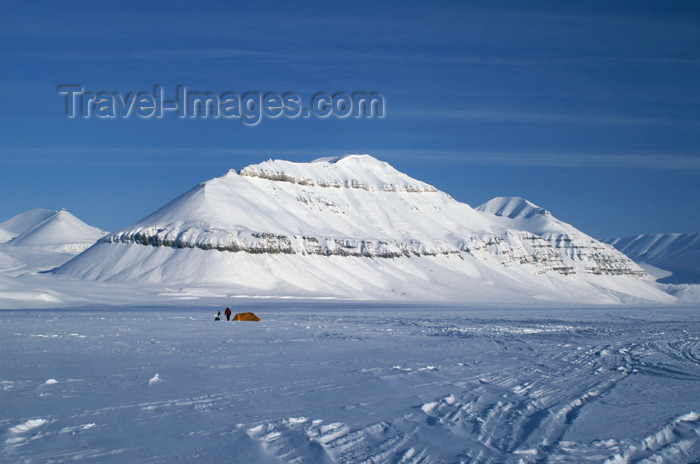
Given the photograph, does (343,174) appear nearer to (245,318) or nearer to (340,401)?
(245,318)

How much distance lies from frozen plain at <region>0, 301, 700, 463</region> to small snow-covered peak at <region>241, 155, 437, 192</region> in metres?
97.6

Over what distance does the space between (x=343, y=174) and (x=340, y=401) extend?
12370cm

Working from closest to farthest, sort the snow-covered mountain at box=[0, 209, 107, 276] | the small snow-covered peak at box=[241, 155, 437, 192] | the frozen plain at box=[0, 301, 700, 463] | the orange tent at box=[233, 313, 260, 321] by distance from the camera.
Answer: the frozen plain at box=[0, 301, 700, 463] → the orange tent at box=[233, 313, 260, 321] → the small snow-covered peak at box=[241, 155, 437, 192] → the snow-covered mountain at box=[0, 209, 107, 276]

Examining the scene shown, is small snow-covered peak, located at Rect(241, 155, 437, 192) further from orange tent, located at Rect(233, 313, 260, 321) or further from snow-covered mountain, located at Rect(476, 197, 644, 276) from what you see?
orange tent, located at Rect(233, 313, 260, 321)

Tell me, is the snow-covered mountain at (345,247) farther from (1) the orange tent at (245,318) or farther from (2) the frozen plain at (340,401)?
(2) the frozen plain at (340,401)

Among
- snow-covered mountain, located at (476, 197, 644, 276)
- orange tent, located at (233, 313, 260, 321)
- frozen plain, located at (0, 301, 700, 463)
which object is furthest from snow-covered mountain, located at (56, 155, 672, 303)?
frozen plain, located at (0, 301, 700, 463)

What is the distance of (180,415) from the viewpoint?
10594mm

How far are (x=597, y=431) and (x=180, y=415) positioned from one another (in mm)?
6871

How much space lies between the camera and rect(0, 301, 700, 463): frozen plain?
29.1 feet

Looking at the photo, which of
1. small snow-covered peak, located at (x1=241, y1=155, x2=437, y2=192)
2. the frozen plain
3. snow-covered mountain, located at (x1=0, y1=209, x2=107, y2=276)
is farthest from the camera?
snow-covered mountain, located at (x1=0, y1=209, x2=107, y2=276)

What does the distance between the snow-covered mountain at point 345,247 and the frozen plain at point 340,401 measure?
5719cm

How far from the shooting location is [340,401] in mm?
11922

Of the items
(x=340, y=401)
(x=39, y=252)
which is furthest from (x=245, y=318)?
(x=39, y=252)

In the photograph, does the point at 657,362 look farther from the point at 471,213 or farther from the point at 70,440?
the point at 471,213
